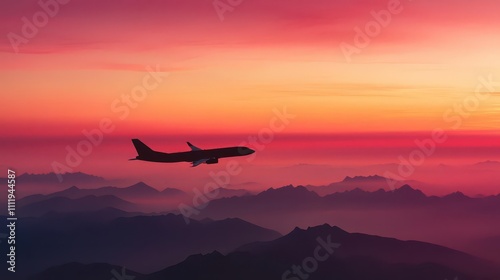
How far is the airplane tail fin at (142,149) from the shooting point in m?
158

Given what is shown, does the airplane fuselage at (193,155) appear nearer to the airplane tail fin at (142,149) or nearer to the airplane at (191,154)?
the airplane at (191,154)

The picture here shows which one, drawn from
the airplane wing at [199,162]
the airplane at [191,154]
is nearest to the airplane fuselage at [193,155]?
the airplane at [191,154]

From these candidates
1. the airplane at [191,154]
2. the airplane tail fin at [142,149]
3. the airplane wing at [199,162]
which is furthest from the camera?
the airplane tail fin at [142,149]

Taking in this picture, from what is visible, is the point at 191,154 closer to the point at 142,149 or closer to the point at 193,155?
the point at 193,155

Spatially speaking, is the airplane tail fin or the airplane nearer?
the airplane

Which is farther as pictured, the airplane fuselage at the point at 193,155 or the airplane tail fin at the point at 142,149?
the airplane tail fin at the point at 142,149

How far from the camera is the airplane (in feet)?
490

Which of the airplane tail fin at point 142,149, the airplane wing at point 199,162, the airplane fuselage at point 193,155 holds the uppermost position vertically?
the airplane tail fin at point 142,149

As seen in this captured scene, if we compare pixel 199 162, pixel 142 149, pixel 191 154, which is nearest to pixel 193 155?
pixel 191 154

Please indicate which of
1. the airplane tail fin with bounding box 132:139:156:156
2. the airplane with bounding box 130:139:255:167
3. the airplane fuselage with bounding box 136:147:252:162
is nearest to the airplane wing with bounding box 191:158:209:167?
the airplane with bounding box 130:139:255:167

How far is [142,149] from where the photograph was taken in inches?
6250

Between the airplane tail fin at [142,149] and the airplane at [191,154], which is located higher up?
the airplane tail fin at [142,149]

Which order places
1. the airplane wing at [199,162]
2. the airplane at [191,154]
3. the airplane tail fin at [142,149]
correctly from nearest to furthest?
the airplane wing at [199,162]
the airplane at [191,154]
the airplane tail fin at [142,149]

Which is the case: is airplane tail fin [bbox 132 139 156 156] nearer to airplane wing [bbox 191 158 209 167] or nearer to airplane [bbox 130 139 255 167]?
airplane [bbox 130 139 255 167]
